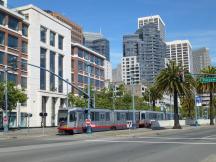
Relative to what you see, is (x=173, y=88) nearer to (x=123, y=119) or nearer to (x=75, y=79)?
(x=123, y=119)

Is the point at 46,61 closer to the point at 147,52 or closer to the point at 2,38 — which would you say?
the point at 2,38

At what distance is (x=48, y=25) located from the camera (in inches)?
3487

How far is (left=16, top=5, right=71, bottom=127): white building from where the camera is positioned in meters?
80.3

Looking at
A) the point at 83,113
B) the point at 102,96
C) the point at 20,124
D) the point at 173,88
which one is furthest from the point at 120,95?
the point at 83,113

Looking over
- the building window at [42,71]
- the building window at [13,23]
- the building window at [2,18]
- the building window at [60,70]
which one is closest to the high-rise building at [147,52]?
the building window at [60,70]

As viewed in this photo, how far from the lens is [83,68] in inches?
4345

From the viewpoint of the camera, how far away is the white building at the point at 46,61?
80312 millimetres

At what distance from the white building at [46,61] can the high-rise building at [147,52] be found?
84.8 feet

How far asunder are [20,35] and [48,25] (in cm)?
1250

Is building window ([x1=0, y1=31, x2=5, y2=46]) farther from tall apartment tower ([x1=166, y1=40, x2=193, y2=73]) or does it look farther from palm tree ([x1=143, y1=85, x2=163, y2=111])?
tall apartment tower ([x1=166, y1=40, x2=193, y2=73])

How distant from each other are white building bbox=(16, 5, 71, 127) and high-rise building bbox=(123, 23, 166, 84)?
25.9m

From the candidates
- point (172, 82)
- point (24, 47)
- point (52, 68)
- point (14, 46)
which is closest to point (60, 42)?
point (52, 68)

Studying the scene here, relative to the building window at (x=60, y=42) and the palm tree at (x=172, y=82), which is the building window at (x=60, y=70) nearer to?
the building window at (x=60, y=42)

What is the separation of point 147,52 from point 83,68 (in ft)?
117
